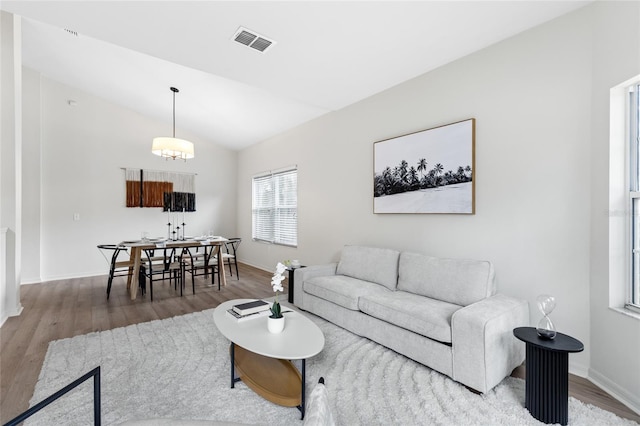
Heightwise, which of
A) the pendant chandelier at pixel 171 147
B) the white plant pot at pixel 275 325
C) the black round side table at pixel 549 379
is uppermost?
the pendant chandelier at pixel 171 147

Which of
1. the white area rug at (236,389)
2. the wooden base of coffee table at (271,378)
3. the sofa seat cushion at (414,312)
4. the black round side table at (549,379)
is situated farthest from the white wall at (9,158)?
the black round side table at (549,379)

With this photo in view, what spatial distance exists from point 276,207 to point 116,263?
280cm

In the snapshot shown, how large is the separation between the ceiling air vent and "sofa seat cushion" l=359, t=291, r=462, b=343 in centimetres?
257

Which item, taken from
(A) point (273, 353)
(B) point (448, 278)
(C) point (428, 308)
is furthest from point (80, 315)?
(B) point (448, 278)

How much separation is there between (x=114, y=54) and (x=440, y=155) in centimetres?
465

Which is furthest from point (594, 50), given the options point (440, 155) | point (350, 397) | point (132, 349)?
point (132, 349)

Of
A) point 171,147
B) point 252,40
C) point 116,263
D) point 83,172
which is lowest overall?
point 116,263

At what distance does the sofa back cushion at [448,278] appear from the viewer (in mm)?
2496

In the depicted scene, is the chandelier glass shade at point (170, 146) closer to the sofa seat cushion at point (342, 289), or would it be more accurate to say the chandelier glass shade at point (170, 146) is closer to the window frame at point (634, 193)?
the sofa seat cushion at point (342, 289)

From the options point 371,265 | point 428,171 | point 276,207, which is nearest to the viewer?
point 428,171

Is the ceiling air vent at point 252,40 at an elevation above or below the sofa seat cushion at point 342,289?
above

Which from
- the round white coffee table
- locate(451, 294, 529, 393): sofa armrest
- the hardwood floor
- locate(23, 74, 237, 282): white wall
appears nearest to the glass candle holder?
locate(451, 294, 529, 393): sofa armrest

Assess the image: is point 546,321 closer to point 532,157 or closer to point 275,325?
point 532,157

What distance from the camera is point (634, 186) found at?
204 centimetres
